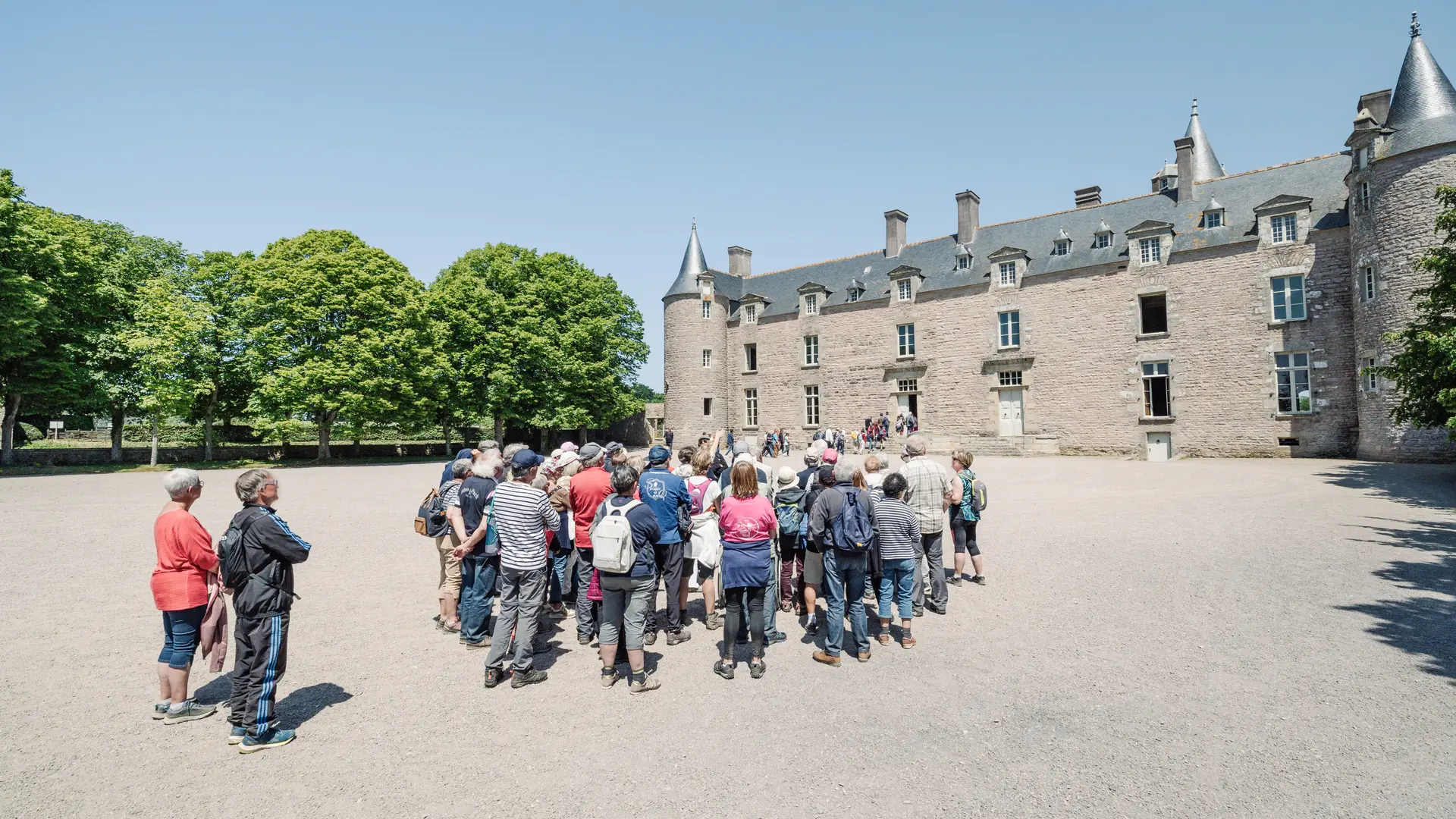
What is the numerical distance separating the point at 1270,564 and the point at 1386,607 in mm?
1850

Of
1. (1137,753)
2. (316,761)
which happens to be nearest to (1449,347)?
(1137,753)

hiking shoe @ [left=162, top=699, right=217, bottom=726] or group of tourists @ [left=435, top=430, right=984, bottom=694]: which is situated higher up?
group of tourists @ [left=435, top=430, right=984, bottom=694]

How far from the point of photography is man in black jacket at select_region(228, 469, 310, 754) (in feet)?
13.6

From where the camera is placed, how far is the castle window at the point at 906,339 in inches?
1342

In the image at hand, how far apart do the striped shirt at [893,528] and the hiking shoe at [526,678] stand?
10.6ft

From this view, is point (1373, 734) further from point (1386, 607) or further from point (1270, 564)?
point (1270, 564)

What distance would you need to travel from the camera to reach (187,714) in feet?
15.3

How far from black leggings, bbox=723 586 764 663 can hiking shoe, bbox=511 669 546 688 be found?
1580 millimetres

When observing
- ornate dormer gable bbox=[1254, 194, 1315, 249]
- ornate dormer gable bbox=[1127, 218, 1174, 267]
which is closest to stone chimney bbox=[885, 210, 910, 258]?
ornate dormer gable bbox=[1127, 218, 1174, 267]

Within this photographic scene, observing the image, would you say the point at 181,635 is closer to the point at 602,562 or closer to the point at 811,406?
the point at 602,562

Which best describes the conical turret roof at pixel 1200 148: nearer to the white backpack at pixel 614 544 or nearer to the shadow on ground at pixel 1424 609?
the shadow on ground at pixel 1424 609

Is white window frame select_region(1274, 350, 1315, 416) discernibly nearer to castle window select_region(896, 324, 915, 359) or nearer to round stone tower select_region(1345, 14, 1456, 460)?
round stone tower select_region(1345, 14, 1456, 460)

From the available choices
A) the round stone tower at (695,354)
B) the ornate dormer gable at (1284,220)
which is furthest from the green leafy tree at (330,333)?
the ornate dormer gable at (1284,220)

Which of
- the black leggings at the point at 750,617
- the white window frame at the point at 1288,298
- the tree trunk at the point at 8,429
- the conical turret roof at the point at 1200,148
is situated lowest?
the black leggings at the point at 750,617
